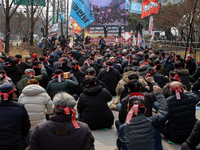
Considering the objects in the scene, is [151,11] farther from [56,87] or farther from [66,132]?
[66,132]

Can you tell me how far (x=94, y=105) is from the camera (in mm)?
5977

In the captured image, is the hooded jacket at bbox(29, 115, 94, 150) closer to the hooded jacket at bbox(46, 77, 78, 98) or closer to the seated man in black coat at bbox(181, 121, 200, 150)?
the seated man in black coat at bbox(181, 121, 200, 150)

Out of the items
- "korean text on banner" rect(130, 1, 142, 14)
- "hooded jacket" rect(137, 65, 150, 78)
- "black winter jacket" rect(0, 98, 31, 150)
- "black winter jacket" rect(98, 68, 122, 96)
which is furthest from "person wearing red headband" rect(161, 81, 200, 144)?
"korean text on banner" rect(130, 1, 142, 14)

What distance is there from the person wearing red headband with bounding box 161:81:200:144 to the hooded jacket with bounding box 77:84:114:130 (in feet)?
5.10

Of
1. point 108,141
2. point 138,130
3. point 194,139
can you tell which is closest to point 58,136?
point 138,130

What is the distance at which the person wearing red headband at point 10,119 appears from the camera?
3.95 metres

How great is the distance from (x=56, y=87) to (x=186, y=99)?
3.63m

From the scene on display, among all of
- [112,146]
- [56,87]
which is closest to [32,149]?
[112,146]

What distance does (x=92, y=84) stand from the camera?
5.93 metres

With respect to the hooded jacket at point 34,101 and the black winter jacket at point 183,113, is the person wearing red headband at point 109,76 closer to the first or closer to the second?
the hooded jacket at point 34,101

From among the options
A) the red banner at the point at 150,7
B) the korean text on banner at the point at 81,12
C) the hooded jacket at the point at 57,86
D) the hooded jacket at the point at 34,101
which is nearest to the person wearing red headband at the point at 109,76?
the hooded jacket at the point at 57,86

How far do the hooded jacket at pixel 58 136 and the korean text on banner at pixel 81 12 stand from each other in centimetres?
1089

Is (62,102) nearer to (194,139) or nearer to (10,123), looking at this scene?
(10,123)

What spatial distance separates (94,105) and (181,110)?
1938mm
